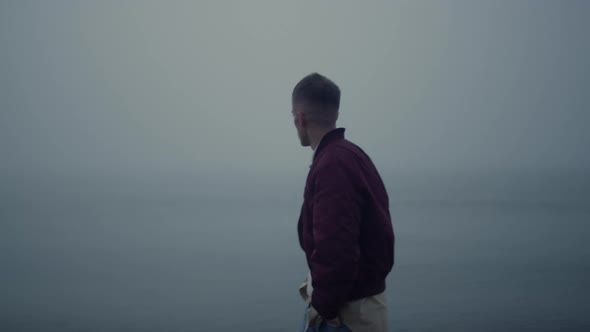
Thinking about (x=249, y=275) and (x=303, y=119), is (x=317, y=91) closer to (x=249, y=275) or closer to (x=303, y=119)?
(x=303, y=119)

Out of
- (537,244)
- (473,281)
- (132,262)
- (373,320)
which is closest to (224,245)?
(132,262)

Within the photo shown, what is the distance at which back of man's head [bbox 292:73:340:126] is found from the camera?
1.66 metres

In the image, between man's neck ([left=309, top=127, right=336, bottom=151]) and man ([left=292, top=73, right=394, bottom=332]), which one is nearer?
man ([left=292, top=73, right=394, bottom=332])

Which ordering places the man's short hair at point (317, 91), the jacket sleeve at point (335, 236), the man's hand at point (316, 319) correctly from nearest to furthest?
the jacket sleeve at point (335, 236) < the man's hand at point (316, 319) < the man's short hair at point (317, 91)

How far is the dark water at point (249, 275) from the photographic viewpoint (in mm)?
4844

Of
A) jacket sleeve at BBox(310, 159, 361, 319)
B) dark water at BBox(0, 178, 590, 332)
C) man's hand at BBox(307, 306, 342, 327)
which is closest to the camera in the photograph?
jacket sleeve at BBox(310, 159, 361, 319)

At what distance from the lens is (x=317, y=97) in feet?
5.43

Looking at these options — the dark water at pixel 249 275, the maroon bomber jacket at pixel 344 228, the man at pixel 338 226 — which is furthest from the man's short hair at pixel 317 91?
the dark water at pixel 249 275

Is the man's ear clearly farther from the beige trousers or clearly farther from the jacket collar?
the beige trousers

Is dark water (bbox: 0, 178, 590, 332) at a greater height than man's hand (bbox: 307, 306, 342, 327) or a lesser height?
lesser

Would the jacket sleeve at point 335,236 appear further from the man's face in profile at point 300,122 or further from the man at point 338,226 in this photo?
the man's face in profile at point 300,122

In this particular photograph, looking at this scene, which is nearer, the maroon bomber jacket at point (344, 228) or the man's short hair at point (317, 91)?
the maroon bomber jacket at point (344, 228)

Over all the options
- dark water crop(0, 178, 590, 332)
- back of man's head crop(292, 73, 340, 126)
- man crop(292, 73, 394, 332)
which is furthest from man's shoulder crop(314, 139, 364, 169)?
dark water crop(0, 178, 590, 332)

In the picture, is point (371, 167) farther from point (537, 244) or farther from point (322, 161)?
point (537, 244)
